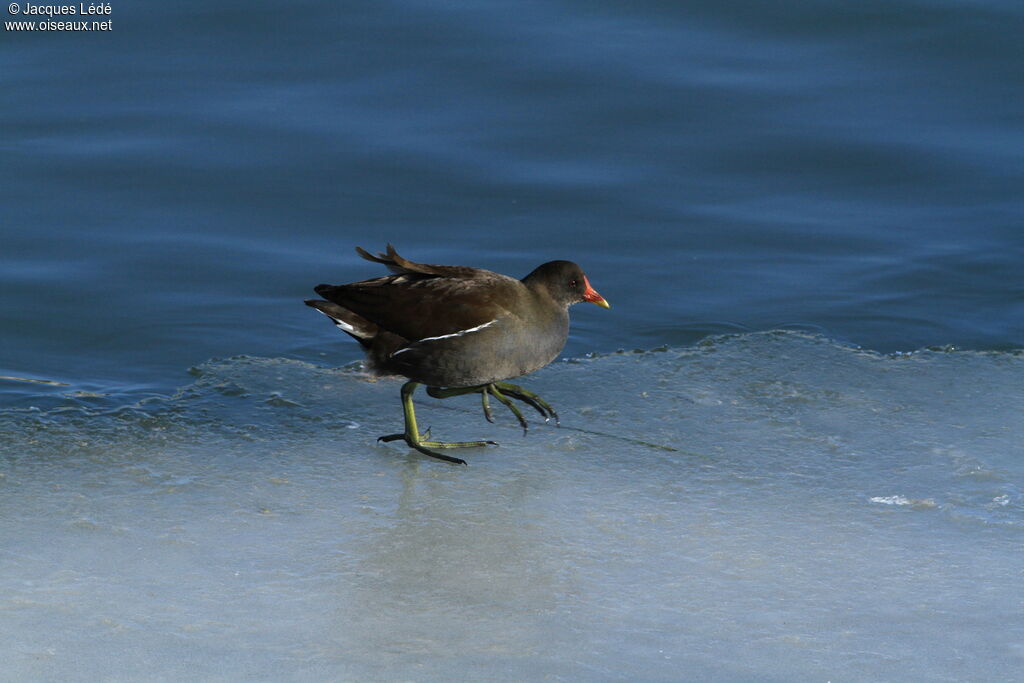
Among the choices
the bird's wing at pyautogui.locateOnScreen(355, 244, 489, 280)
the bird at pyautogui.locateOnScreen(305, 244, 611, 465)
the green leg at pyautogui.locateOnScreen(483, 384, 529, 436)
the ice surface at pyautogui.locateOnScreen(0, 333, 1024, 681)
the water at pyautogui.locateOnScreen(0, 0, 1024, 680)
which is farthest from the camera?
the green leg at pyautogui.locateOnScreen(483, 384, 529, 436)

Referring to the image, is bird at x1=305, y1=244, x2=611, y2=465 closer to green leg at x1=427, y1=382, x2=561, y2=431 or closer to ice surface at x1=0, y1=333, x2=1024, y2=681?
green leg at x1=427, y1=382, x2=561, y2=431

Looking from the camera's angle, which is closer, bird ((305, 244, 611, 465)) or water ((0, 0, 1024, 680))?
water ((0, 0, 1024, 680))

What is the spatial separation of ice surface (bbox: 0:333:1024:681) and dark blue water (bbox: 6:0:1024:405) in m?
0.56

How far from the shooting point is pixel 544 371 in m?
5.16

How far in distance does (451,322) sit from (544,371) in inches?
36.9

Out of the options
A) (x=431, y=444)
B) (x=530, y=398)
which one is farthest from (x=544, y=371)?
(x=431, y=444)

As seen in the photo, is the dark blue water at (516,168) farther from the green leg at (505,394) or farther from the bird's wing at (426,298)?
the bird's wing at (426,298)

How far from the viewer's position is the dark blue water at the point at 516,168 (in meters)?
5.68

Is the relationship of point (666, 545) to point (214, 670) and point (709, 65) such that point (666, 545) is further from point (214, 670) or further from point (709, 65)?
point (709, 65)

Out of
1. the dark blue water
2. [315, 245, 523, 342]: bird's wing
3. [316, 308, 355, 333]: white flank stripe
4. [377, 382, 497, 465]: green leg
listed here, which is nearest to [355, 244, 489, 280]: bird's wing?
[315, 245, 523, 342]: bird's wing

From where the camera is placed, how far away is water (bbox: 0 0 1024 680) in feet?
10.7

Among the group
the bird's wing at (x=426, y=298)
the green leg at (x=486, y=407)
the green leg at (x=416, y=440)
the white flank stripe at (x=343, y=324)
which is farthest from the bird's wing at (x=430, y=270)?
the green leg at (x=486, y=407)

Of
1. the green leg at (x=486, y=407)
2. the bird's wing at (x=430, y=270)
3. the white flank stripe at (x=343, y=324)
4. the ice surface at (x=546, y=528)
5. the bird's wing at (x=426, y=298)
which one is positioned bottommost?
the ice surface at (x=546, y=528)

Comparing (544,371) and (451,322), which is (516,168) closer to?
(544,371)
